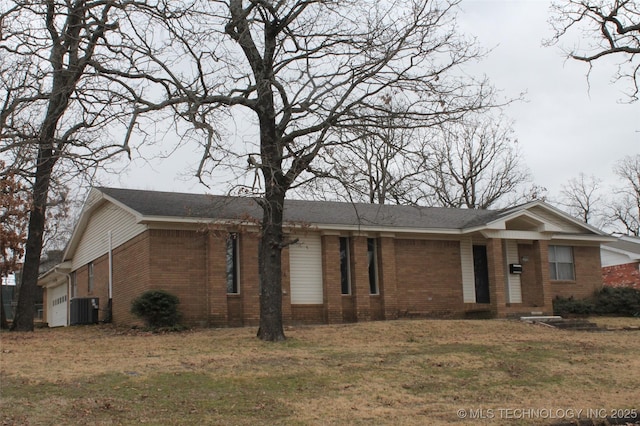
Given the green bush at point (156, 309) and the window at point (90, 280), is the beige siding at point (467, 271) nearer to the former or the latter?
the green bush at point (156, 309)

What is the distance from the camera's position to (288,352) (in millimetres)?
15188

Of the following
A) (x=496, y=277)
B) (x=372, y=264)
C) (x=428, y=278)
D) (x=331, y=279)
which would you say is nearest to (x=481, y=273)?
(x=496, y=277)

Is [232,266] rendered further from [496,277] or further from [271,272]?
[496,277]

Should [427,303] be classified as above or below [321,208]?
below

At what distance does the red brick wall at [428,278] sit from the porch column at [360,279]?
1333mm

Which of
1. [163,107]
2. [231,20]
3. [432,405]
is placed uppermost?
[231,20]

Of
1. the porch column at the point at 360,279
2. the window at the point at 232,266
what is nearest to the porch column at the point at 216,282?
the window at the point at 232,266

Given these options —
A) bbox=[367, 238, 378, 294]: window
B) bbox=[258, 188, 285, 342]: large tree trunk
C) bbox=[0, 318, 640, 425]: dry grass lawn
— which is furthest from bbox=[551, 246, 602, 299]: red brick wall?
bbox=[258, 188, 285, 342]: large tree trunk

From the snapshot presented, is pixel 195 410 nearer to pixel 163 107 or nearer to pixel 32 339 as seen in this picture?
pixel 163 107

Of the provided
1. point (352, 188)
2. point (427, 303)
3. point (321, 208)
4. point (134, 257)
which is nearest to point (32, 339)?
Answer: point (134, 257)

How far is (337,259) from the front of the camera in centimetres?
2377

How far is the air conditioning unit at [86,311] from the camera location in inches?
947

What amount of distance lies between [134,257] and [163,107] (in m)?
7.29

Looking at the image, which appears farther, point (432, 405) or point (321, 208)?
point (321, 208)
